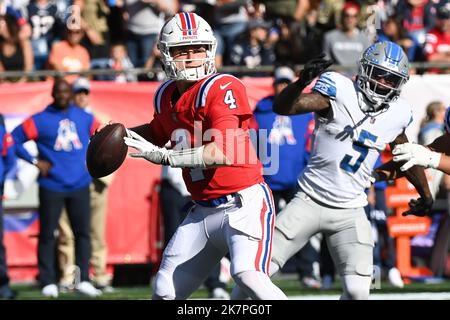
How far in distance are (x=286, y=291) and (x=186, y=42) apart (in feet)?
13.3

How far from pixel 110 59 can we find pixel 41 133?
2.52m

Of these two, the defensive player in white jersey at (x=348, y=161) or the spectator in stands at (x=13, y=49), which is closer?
the defensive player in white jersey at (x=348, y=161)

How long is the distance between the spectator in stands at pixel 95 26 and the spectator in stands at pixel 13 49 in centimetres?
67

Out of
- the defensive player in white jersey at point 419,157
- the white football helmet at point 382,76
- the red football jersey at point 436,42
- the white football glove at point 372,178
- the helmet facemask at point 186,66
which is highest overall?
the helmet facemask at point 186,66

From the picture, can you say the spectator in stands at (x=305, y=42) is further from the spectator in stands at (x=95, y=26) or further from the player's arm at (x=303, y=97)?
the player's arm at (x=303, y=97)

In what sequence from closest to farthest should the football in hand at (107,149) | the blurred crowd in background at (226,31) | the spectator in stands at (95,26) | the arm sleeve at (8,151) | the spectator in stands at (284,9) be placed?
the football in hand at (107,149) → the arm sleeve at (8,151) → the blurred crowd in background at (226,31) → the spectator in stands at (95,26) → the spectator in stands at (284,9)

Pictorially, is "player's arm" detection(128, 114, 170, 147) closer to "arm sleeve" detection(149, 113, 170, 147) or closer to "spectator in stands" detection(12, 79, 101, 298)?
"arm sleeve" detection(149, 113, 170, 147)

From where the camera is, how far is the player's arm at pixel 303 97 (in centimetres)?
594

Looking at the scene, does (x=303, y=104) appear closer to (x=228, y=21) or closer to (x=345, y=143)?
(x=345, y=143)

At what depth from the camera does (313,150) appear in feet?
22.1

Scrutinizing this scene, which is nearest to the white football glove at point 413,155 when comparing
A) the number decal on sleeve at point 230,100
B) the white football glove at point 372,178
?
the white football glove at point 372,178

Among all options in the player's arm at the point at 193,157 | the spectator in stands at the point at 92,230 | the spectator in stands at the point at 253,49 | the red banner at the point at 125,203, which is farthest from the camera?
the spectator in stands at the point at 253,49
